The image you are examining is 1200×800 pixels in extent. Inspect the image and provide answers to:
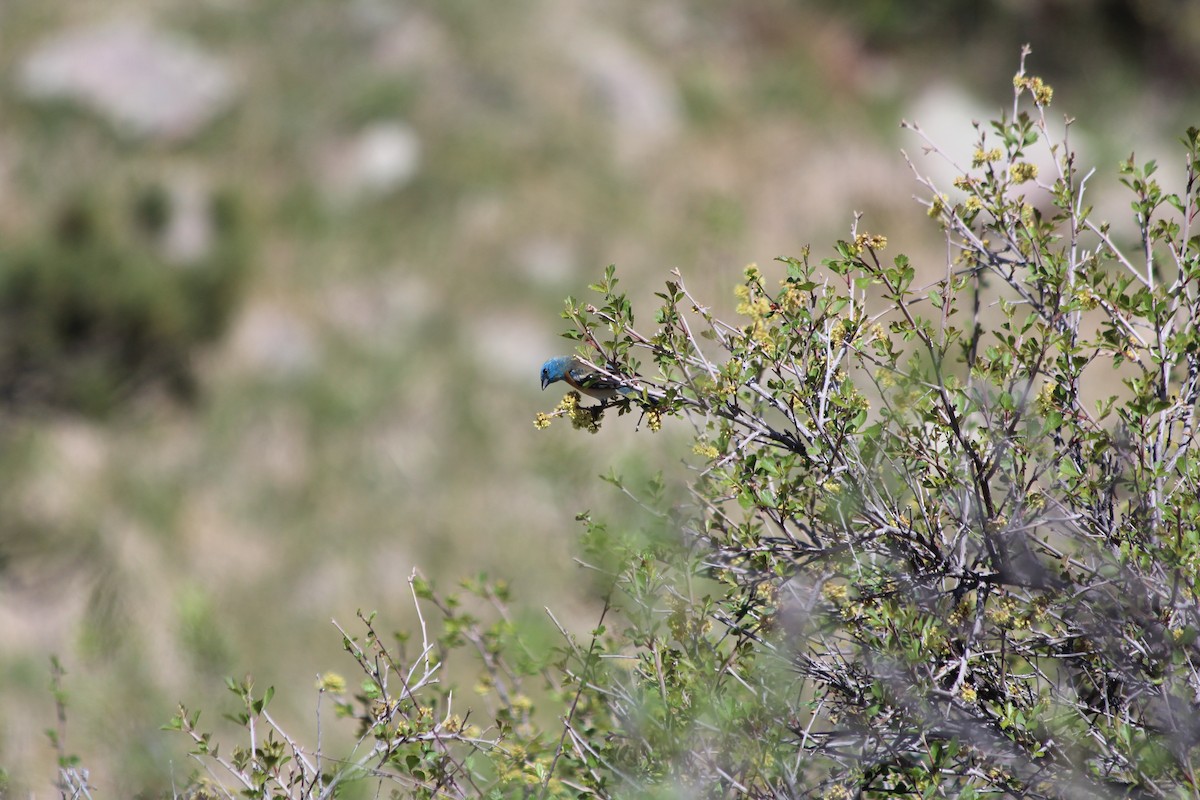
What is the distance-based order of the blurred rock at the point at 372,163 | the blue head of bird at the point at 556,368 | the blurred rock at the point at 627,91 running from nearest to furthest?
the blue head of bird at the point at 556,368
the blurred rock at the point at 372,163
the blurred rock at the point at 627,91

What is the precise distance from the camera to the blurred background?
7922 millimetres

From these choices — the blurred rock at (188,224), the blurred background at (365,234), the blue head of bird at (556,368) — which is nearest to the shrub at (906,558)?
the blue head of bird at (556,368)

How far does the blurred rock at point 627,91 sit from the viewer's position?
1167 centimetres

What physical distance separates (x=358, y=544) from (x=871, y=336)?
20.3ft

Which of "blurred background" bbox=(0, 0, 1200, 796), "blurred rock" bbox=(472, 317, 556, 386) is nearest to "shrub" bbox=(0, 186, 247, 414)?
"blurred background" bbox=(0, 0, 1200, 796)

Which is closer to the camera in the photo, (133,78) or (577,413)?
(577,413)

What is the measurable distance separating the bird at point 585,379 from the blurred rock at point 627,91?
27.9 feet

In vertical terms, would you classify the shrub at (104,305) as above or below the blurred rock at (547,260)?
below

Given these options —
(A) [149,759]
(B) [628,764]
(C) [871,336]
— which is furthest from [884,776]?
(A) [149,759]

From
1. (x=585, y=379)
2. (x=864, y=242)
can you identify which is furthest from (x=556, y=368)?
(x=864, y=242)

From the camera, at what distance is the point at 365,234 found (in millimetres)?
10617

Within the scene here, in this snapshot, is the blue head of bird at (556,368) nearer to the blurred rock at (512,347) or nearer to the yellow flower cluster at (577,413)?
the yellow flower cluster at (577,413)

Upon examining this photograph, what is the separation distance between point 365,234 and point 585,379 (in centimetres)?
831

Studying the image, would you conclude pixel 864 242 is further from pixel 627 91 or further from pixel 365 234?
pixel 627 91
